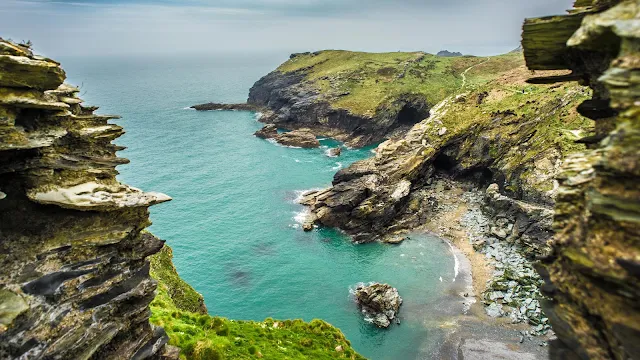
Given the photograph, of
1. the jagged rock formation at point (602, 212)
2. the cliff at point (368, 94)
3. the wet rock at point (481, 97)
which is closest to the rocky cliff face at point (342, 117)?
the cliff at point (368, 94)

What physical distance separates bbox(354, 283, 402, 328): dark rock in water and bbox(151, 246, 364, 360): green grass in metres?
14.1

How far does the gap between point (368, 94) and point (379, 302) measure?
385ft

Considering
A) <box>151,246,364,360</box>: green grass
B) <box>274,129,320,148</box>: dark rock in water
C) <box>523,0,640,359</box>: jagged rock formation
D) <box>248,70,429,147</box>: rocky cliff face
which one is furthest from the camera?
<box>248,70,429,147</box>: rocky cliff face

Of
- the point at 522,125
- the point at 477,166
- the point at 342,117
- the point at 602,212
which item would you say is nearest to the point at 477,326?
the point at 602,212

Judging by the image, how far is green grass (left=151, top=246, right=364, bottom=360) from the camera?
2884 centimetres

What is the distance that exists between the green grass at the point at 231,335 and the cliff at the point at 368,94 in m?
101

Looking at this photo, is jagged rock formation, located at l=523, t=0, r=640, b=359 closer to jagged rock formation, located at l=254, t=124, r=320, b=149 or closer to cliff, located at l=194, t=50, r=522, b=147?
jagged rock formation, located at l=254, t=124, r=320, b=149

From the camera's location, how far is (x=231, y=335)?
111ft

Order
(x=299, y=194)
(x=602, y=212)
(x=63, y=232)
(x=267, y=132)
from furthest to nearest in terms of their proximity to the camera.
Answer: (x=267, y=132) → (x=299, y=194) → (x=63, y=232) → (x=602, y=212)

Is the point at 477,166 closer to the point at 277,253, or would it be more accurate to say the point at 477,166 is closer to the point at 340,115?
the point at 277,253

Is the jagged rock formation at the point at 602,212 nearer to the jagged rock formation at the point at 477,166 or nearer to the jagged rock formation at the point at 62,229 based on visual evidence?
the jagged rock formation at the point at 62,229

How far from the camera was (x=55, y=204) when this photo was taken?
18.4m

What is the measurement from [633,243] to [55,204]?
73.5 ft

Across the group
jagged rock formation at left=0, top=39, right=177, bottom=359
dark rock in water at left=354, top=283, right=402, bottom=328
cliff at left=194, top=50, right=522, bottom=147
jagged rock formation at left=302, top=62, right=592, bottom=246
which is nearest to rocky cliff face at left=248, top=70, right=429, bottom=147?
cliff at left=194, top=50, right=522, bottom=147
